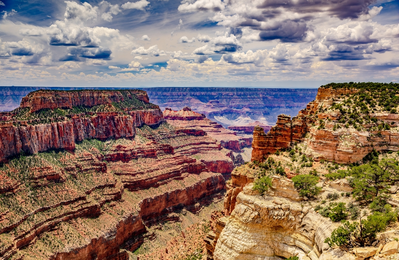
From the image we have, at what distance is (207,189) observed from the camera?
5399 inches

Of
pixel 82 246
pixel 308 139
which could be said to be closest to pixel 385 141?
pixel 308 139

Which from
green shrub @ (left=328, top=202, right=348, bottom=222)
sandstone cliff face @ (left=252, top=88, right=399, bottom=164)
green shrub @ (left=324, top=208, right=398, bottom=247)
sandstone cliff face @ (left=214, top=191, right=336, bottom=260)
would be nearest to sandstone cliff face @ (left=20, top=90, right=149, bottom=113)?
sandstone cliff face @ (left=252, top=88, right=399, bottom=164)

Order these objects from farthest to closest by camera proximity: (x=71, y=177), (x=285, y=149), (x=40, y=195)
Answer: (x=71, y=177) < (x=40, y=195) < (x=285, y=149)

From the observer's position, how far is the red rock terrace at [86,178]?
73812 millimetres

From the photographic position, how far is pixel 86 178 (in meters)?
100

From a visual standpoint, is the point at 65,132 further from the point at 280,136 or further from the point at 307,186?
the point at 307,186

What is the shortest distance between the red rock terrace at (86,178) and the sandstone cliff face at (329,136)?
170ft

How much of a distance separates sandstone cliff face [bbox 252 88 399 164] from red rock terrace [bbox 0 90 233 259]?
170ft

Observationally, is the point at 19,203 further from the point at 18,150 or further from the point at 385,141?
the point at 385,141

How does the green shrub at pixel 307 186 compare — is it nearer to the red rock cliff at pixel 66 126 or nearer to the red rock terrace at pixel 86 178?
the red rock terrace at pixel 86 178

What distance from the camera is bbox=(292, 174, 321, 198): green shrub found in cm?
3774

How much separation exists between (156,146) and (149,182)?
2595 cm

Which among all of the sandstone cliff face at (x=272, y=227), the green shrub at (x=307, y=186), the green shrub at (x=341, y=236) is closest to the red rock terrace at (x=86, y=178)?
the sandstone cliff face at (x=272, y=227)

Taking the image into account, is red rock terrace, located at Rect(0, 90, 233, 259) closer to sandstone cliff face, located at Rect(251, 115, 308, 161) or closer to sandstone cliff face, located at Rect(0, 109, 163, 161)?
sandstone cliff face, located at Rect(0, 109, 163, 161)
